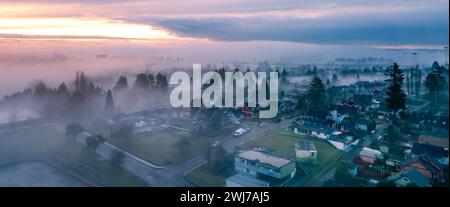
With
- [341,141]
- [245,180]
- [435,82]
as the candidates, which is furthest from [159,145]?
[435,82]

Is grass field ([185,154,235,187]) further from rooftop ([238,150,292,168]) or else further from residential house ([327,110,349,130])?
residential house ([327,110,349,130])

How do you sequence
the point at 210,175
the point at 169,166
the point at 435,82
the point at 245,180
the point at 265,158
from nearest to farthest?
the point at 245,180, the point at 210,175, the point at 265,158, the point at 169,166, the point at 435,82

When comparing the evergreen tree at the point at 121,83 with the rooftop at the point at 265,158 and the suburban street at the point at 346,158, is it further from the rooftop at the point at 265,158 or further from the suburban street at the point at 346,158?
the suburban street at the point at 346,158

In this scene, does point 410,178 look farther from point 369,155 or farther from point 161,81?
point 161,81

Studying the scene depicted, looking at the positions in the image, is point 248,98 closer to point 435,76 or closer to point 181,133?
point 181,133
